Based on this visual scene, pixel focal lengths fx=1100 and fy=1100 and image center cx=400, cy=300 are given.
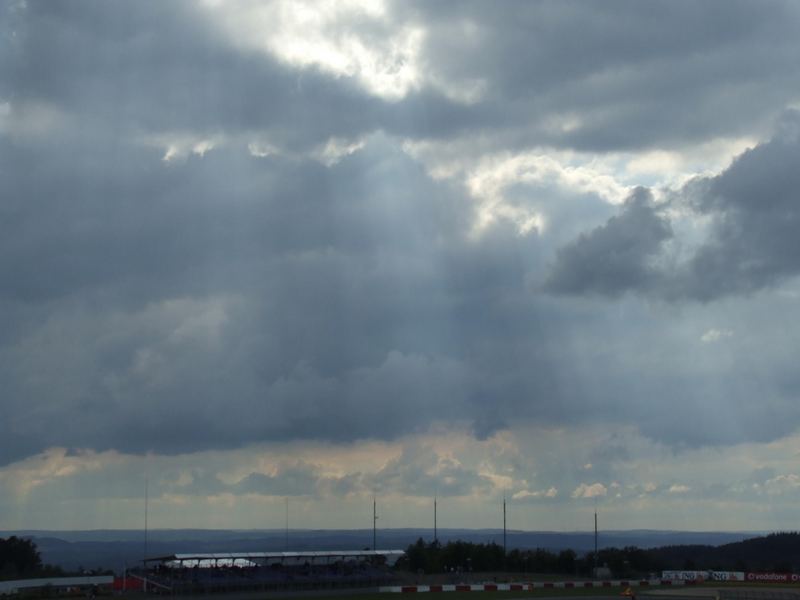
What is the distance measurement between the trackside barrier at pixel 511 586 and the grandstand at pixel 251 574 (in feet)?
21.4

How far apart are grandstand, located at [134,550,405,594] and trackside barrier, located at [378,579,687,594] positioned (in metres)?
6.51

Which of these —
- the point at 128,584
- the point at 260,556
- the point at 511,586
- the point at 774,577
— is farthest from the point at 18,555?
the point at 774,577

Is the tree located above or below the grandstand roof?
below

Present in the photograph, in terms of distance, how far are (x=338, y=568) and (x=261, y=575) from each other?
13.5 metres

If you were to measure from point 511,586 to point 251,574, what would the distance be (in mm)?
32921

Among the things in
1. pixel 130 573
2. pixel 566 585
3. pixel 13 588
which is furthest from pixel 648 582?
pixel 13 588

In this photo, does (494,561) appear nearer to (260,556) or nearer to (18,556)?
(260,556)

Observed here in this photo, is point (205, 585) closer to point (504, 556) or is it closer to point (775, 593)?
point (775, 593)

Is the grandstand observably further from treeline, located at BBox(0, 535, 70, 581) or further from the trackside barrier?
treeline, located at BBox(0, 535, 70, 581)

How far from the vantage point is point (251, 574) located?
132m

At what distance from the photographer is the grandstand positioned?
400ft

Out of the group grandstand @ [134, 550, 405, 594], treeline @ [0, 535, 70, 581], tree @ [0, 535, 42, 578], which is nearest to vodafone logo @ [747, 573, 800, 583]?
grandstand @ [134, 550, 405, 594]

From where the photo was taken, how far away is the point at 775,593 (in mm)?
105250

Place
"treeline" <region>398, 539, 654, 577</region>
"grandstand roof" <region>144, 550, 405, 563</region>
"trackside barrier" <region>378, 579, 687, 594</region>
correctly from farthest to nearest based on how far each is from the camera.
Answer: "treeline" <region>398, 539, 654, 577</region> → "trackside barrier" <region>378, 579, 687, 594</region> → "grandstand roof" <region>144, 550, 405, 563</region>
